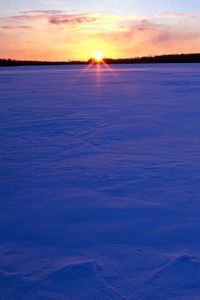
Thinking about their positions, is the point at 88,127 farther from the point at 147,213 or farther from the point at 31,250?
the point at 31,250

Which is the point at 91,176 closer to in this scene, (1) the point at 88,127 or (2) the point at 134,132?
(2) the point at 134,132

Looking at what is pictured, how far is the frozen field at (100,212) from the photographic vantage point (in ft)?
6.08

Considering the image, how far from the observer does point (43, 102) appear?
874 centimetres

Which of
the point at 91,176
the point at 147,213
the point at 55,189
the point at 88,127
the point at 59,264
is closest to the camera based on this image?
the point at 59,264

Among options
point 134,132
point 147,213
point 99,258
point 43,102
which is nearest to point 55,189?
point 147,213

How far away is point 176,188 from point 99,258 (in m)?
1.19

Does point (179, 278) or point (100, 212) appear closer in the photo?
point (179, 278)

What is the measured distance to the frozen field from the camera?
185 cm

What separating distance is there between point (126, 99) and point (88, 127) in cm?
363

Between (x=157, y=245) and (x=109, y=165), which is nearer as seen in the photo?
(x=157, y=245)

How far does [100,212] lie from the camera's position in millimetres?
2682

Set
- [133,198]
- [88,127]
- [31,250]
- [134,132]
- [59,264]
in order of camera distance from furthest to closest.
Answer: [88,127] → [134,132] → [133,198] → [31,250] → [59,264]

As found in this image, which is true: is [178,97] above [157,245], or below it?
above

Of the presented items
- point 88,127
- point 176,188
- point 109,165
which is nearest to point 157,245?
point 176,188
